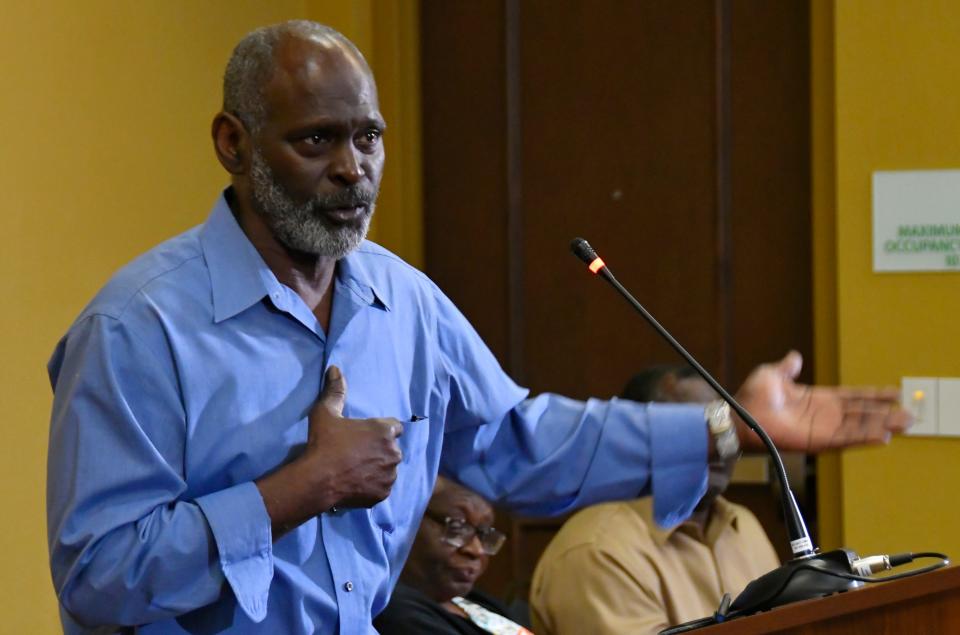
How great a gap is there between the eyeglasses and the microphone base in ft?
4.45

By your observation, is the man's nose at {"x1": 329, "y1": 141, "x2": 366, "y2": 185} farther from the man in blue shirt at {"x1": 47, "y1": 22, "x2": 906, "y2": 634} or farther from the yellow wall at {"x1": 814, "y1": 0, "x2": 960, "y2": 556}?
the yellow wall at {"x1": 814, "y1": 0, "x2": 960, "y2": 556}

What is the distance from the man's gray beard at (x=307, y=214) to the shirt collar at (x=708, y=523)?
4.69 feet

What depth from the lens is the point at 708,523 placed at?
3.26 metres

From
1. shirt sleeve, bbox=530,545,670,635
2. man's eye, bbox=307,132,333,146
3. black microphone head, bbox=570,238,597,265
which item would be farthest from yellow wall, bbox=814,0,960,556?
man's eye, bbox=307,132,333,146

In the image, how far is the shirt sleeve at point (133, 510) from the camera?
1626mm

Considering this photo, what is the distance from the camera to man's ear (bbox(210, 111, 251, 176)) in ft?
6.09

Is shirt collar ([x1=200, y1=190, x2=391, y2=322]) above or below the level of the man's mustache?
below

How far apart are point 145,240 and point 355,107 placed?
1.41 meters

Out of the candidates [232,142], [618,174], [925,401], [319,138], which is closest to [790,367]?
[319,138]

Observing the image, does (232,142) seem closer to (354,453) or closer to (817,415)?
(354,453)

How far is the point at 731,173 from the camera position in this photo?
13.2ft

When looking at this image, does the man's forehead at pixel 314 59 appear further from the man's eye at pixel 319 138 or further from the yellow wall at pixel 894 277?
the yellow wall at pixel 894 277

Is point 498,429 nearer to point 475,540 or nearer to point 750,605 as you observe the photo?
point 750,605

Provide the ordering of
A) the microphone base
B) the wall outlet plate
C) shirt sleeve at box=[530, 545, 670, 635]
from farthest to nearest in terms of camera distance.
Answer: the wall outlet plate < shirt sleeve at box=[530, 545, 670, 635] < the microphone base
